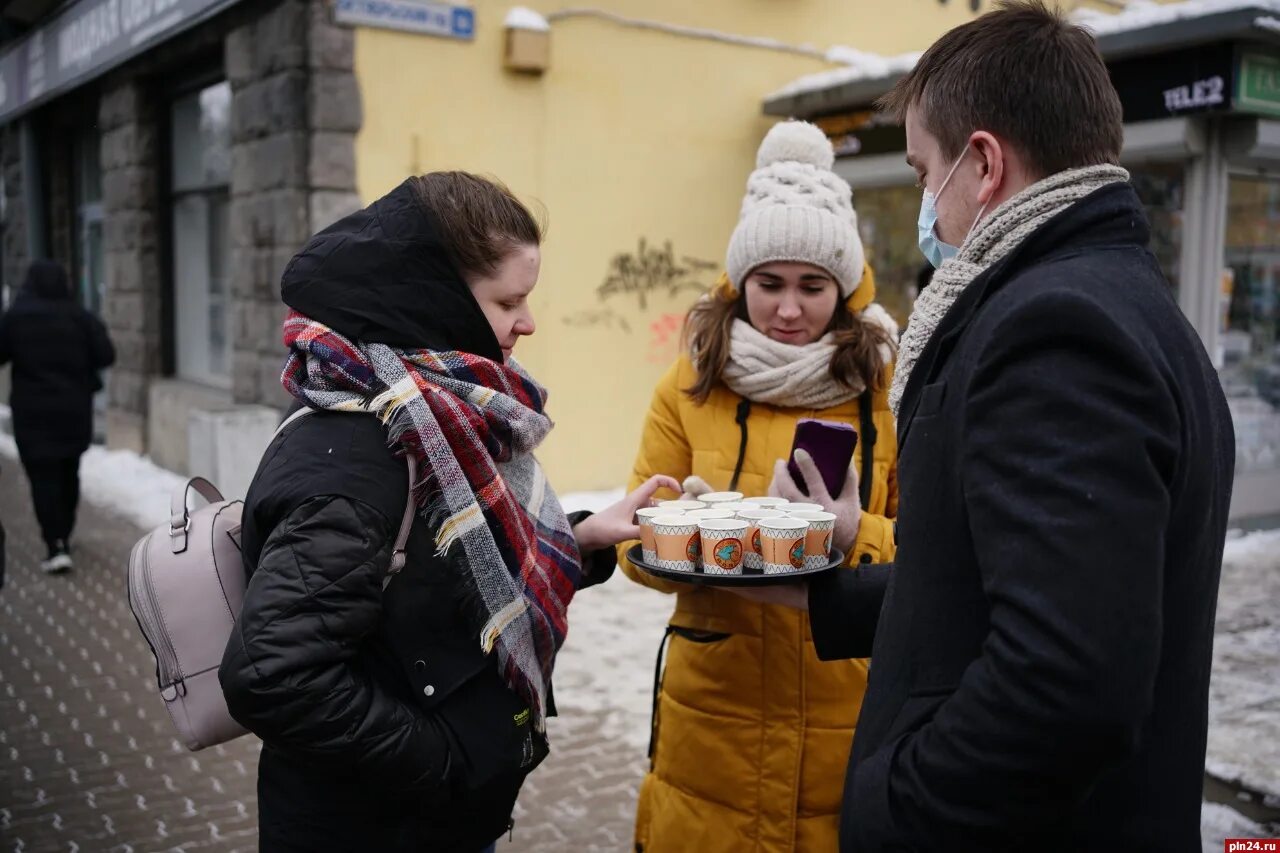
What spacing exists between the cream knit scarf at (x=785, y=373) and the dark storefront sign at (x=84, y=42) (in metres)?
6.62

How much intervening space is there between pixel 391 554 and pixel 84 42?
1074 centimetres

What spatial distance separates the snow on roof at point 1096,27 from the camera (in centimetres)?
636

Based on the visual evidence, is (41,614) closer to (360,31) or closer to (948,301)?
(360,31)

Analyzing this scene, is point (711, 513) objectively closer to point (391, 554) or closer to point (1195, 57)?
point (391, 554)

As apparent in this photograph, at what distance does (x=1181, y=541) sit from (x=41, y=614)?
639 cm

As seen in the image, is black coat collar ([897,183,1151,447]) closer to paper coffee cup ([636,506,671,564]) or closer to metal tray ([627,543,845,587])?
metal tray ([627,543,845,587])

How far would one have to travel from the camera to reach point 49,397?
711 centimetres

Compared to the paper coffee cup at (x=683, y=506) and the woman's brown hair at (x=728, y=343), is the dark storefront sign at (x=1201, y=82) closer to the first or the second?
the woman's brown hair at (x=728, y=343)

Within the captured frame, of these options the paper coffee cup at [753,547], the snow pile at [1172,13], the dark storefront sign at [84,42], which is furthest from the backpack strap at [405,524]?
the dark storefront sign at [84,42]

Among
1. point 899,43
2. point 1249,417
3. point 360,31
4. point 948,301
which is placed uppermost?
point 899,43

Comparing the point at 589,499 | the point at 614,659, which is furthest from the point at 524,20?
the point at 614,659

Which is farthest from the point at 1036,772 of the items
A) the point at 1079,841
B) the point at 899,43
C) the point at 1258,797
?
the point at 899,43

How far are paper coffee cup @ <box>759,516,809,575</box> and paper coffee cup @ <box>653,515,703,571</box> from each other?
0.15 meters

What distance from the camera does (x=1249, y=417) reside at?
8.39m
